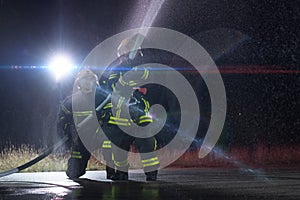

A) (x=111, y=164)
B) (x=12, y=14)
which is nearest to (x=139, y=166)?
(x=111, y=164)

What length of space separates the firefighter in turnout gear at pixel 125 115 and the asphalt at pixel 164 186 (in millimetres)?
223

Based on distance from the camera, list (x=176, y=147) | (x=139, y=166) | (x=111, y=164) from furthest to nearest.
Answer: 1. (x=176, y=147)
2. (x=139, y=166)
3. (x=111, y=164)

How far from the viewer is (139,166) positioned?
27.3 ft

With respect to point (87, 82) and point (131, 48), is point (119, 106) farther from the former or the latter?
point (131, 48)

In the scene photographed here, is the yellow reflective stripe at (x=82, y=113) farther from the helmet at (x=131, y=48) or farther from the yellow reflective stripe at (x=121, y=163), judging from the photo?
the helmet at (x=131, y=48)

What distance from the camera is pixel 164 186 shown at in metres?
5.27

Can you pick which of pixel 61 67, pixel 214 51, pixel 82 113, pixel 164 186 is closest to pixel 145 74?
pixel 82 113

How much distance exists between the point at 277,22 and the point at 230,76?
7.51 ft

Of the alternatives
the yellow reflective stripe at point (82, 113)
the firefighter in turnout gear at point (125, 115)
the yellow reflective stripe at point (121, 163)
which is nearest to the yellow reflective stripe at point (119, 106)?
the firefighter in turnout gear at point (125, 115)

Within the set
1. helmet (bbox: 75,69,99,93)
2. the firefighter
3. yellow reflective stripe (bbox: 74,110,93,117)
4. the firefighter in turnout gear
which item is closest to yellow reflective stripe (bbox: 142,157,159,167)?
the firefighter in turnout gear

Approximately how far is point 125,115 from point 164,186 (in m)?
1.05

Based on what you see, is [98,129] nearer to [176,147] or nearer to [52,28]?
[176,147]

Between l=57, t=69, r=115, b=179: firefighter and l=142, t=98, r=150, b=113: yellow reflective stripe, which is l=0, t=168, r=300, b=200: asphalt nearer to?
l=57, t=69, r=115, b=179: firefighter

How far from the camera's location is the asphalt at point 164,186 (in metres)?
4.52
